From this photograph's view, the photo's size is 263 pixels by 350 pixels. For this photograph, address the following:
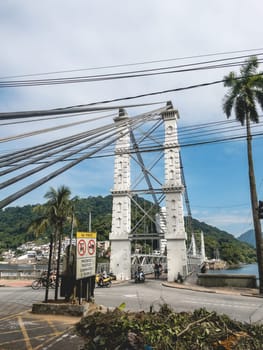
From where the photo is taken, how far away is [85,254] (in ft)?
39.6

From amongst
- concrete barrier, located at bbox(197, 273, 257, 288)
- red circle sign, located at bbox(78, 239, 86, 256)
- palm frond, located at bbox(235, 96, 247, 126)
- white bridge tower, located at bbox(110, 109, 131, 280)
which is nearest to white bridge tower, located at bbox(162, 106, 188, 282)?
white bridge tower, located at bbox(110, 109, 131, 280)

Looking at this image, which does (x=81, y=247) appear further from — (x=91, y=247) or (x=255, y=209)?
(x=255, y=209)

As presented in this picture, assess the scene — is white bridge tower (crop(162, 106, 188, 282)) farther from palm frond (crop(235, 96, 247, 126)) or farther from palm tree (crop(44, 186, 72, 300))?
palm tree (crop(44, 186, 72, 300))

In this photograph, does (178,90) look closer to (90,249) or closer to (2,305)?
(90,249)

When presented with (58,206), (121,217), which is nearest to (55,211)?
(58,206)

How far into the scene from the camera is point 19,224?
400 ft

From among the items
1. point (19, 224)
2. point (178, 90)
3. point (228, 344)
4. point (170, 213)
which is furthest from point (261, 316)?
point (19, 224)

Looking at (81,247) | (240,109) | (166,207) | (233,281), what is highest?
(240,109)

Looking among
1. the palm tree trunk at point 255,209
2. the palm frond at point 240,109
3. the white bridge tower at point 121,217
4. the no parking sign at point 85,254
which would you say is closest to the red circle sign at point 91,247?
the no parking sign at point 85,254

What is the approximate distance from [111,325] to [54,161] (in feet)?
12.6

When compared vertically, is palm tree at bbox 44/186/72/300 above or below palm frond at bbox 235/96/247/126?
below

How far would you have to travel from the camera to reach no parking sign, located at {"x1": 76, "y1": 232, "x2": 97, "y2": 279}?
11.6 metres

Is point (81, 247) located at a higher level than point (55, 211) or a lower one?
lower

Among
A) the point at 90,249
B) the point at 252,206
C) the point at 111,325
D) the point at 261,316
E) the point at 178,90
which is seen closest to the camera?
the point at 111,325
